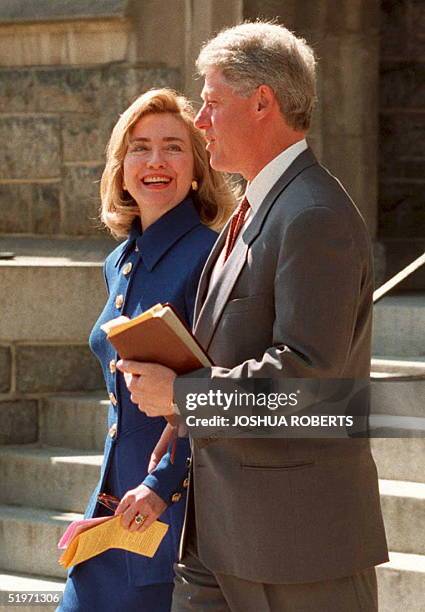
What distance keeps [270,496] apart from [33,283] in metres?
3.96

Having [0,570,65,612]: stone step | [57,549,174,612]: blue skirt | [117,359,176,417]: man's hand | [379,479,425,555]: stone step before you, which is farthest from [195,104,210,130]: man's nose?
[0,570,65,612]: stone step

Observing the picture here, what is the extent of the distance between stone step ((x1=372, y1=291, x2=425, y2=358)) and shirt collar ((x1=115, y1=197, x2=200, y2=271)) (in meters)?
2.65

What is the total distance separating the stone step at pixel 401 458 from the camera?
220 inches

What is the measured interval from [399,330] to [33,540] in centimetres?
179

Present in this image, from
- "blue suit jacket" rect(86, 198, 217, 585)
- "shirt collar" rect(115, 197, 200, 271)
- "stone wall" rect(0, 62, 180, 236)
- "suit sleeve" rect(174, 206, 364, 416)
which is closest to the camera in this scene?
"suit sleeve" rect(174, 206, 364, 416)

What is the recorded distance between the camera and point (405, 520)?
5301 millimetres

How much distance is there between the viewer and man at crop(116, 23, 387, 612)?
9.46 feet

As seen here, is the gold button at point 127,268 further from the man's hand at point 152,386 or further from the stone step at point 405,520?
the stone step at point 405,520

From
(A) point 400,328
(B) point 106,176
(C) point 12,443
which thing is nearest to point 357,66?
(A) point 400,328

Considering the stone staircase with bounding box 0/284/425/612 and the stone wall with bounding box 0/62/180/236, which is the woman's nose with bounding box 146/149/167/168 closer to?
the stone staircase with bounding box 0/284/425/612

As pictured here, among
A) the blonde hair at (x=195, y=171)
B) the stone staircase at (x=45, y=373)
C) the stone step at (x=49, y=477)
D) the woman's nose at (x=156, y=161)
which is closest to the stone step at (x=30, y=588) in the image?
the stone step at (x=49, y=477)

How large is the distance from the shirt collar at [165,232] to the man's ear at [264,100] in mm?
883

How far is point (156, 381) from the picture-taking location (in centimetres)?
304

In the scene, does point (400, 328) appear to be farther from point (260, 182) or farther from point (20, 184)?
point (260, 182)
